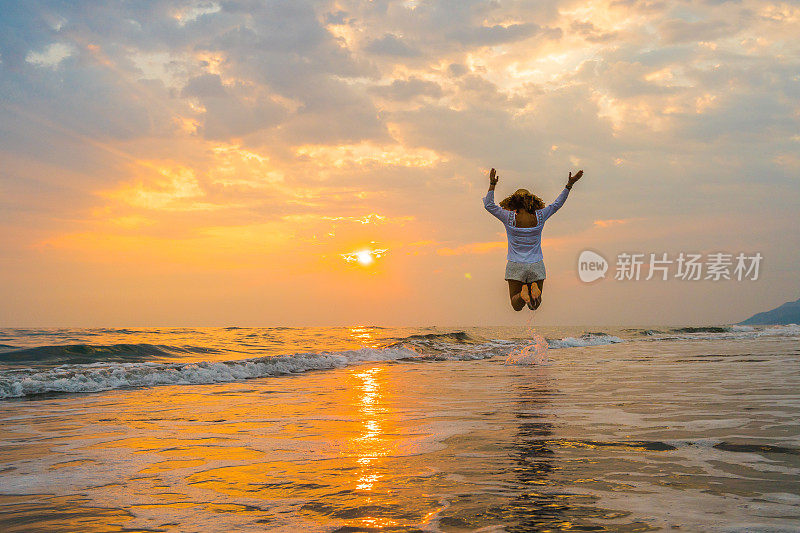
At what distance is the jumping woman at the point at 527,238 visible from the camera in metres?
10.7

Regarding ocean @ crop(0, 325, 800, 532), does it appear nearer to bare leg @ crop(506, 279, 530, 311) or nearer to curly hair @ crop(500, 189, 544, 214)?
bare leg @ crop(506, 279, 530, 311)

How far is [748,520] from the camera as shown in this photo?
318cm

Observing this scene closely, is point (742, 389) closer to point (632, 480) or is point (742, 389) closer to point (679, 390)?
point (679, 390)

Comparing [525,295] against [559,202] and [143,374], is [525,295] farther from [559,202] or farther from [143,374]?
[143,374]

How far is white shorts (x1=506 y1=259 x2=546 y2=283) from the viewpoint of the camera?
422 inches

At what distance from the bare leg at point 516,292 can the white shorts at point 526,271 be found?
149 millimetres

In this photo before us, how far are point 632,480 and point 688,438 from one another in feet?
5.91

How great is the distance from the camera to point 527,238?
1080cm

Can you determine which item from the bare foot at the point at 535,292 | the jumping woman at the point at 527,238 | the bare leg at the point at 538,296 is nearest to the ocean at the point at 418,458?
the bare leg at the point at 538,296

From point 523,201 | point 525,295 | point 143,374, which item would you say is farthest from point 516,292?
point 143,374

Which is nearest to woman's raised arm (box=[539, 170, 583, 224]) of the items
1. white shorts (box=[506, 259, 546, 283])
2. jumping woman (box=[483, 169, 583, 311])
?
Answer: jumping woman (box=[483, 169, 583, 311])

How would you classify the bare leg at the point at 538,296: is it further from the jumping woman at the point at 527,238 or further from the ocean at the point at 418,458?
the ocean at the point at 418,458

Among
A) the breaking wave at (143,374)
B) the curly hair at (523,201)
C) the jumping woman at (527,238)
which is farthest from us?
the breaking wave at (143,374)

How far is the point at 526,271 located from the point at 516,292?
1.62 ft
